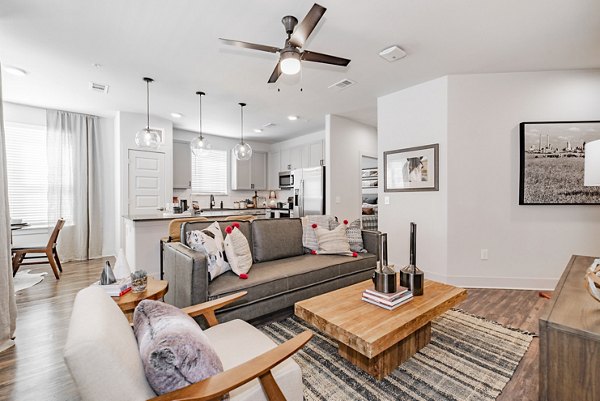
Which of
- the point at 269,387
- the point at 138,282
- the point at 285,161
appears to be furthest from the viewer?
the point at 285,161

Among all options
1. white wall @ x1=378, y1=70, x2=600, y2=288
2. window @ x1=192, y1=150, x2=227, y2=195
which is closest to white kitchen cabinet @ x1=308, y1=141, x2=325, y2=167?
window @ x1=192, y1=150, x2=227, y2=195

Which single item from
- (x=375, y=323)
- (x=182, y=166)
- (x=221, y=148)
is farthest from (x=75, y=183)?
(x=375, y=323)

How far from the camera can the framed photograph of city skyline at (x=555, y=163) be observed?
124 inches

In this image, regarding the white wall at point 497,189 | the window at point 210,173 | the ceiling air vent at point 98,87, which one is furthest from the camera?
the window at point 210,173

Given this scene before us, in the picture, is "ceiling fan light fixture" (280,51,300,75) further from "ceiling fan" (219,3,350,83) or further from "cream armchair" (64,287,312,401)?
"cream armchair" (64,287,312,401)

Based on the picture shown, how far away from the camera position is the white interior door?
5004 mm

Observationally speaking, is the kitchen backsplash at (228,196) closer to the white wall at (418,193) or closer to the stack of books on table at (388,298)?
the white wall at (418,193)

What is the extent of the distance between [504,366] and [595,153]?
157cm

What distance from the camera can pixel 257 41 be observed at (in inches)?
107

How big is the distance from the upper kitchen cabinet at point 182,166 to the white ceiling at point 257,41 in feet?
5.78

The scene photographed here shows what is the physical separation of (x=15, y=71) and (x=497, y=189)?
6212mm

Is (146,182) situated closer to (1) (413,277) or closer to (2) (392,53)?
(2) (392,53)

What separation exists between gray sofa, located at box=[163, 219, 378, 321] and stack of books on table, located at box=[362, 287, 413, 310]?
80cm

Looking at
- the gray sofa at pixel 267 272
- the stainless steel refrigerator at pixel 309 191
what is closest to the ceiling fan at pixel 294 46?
the gray sofa at pixel 267 272
